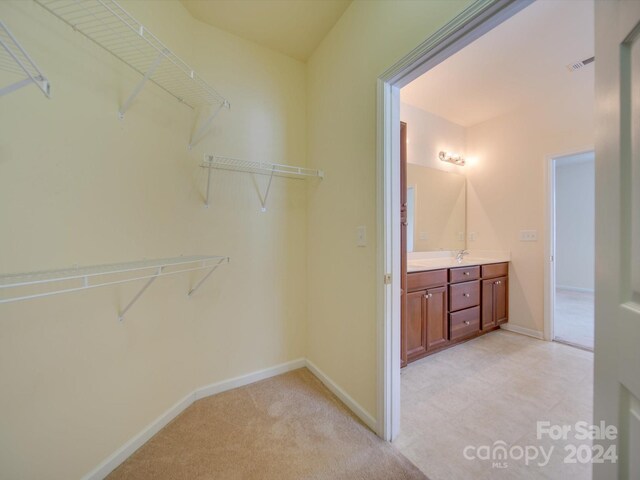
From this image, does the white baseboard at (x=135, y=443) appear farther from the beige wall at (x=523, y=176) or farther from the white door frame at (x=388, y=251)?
the beige wall at (x=523, y=176)

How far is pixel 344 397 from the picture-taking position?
170 centimetres

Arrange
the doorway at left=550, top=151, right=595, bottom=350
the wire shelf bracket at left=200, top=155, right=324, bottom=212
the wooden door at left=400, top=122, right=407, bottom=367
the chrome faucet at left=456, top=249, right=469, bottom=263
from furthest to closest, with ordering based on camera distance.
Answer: the doorway at left=550, top=151, right=595, bottom=350 → the chrome faucet at left=456, top=249, right=469, bottom=263 → the wooden door at left=400, top=122, right=407, bottom=367 → the wire shelf bracket at left=200, top=155, right=324, bottom=212

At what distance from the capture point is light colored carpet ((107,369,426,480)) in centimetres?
119

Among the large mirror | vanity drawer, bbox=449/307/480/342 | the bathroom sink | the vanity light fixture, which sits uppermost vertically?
the vanity light fixture

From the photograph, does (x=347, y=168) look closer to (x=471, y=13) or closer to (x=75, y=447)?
(x=471, y=13)

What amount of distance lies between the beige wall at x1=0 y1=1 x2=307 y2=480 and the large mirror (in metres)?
1.56

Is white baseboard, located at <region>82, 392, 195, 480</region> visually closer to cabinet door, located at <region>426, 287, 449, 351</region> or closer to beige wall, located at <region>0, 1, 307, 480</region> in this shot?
beige wall, located at <region>0, 1, 307, 480</region>

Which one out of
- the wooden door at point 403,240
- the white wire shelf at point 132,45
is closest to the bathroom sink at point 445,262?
the wooden door at point 403,240

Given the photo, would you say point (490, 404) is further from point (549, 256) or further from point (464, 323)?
point (549, 256)

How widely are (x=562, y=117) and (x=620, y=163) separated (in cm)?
315

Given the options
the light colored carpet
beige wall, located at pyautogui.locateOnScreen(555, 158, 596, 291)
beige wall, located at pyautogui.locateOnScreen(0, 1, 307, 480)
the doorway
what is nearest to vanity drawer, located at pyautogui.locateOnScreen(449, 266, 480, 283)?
beige wall, located at pyautogui.locateOnScreen(0, 1, 307, 480)

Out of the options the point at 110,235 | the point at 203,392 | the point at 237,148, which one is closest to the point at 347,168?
the point at 237,148

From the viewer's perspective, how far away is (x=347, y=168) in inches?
65.9

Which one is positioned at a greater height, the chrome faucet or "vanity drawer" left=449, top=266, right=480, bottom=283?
the chrome faucet
